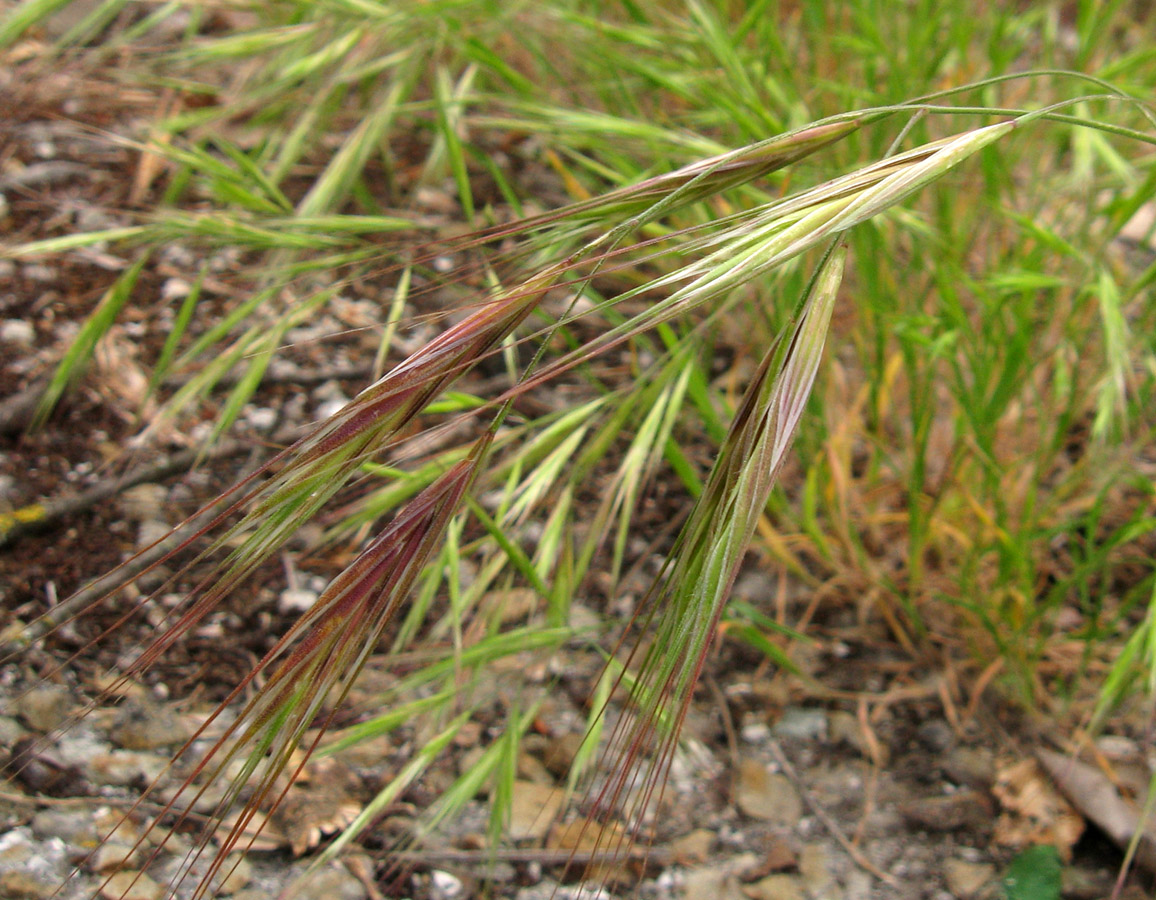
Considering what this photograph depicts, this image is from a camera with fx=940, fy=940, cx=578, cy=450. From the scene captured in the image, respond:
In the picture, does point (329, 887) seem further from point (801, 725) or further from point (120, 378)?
point (120, 378)

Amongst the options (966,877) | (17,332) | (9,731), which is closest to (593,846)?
(966,877)

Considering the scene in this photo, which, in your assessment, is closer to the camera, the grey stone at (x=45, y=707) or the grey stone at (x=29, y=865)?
the grey stone at (x=29, y=865)

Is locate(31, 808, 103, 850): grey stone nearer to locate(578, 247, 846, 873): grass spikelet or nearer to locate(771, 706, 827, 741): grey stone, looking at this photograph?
locate(578, 247, 846, 873): grass spikelet

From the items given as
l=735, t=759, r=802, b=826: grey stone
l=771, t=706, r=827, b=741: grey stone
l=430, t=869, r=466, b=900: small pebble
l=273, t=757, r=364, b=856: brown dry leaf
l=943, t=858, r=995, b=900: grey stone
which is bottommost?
l=943, t=858, r=995, b=900: grey stone

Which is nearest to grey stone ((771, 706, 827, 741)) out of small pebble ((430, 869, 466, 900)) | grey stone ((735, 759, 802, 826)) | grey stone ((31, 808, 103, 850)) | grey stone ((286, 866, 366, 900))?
grey stone ((735, 759, 802, 826))

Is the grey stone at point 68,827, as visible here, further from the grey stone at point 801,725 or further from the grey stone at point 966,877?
the grey stone at point 966,877

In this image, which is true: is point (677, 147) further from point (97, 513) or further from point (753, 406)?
point (97, 513)

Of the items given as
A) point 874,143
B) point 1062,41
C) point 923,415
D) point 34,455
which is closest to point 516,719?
point 923,415

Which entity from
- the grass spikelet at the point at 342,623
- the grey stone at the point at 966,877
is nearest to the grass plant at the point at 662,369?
the grass spikelet at the point at 342,623
